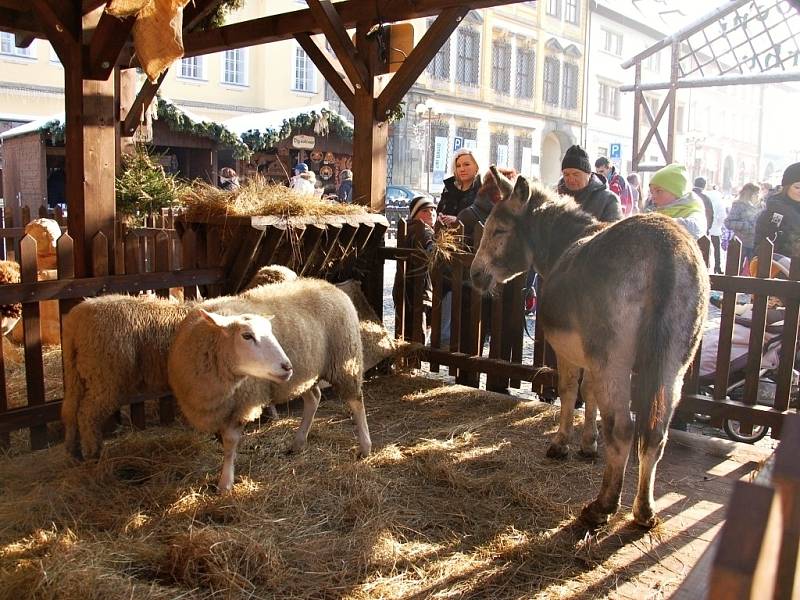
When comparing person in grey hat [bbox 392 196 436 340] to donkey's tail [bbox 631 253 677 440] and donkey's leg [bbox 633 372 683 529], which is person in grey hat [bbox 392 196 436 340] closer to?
donkey's tail [bbox 631 253 677 440]

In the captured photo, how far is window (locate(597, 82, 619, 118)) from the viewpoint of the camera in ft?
165

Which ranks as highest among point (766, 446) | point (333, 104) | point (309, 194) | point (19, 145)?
point (333, 104)

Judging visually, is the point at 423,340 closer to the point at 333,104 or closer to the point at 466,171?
the point at 466,171

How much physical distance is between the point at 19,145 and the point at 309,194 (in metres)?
13.8

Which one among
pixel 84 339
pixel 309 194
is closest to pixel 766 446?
pixel 309 194

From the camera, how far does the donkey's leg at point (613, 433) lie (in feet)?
12.0

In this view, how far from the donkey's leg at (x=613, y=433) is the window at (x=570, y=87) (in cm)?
4773

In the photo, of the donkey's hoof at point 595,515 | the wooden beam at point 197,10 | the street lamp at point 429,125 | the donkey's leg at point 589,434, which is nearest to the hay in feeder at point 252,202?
the donkey's leg at point 589,434

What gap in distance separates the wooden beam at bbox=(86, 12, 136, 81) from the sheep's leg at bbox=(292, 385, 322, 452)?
2.72 m

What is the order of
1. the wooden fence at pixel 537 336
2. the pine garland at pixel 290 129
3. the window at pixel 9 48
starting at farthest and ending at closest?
the window at pixel 9 48
the pine garland at pixel 290 129
the wooden fence at pixel 537 336

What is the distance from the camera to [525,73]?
45.5m

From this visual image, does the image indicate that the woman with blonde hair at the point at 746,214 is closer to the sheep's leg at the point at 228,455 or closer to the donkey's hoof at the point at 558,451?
Result: the donkey's hoof at the point at 558,451

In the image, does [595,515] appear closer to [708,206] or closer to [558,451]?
[558,451]

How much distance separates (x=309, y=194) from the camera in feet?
19.0
